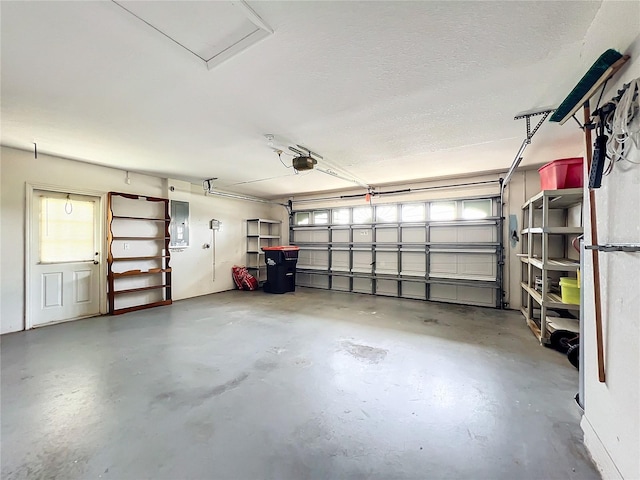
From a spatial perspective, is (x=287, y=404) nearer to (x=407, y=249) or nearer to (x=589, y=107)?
(x=589, y=107)

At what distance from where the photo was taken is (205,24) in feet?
4.75

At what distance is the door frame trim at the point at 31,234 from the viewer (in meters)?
3.58

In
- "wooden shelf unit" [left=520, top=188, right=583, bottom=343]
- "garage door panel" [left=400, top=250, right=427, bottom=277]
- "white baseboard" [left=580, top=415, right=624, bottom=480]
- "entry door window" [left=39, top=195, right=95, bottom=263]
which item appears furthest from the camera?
"garage door panel" [left=400, top=250, right=427, bottom=277]

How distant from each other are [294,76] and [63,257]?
4574 mm

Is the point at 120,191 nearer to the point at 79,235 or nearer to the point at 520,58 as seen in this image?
the point at 79,235

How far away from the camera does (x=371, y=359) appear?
2.70 m

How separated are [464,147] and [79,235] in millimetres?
6042

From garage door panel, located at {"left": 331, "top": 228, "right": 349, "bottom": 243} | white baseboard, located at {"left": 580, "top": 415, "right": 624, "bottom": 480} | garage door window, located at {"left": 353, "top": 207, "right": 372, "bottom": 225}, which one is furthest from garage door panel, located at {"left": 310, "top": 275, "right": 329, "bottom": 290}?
white baseboard, located at {"left": 580, "top": 415, "right": 624, "bottom": 480}

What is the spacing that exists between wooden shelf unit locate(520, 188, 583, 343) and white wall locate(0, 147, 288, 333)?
5.78 meters

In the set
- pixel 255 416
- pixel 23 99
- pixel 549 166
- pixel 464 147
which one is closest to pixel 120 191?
pixel 23 99

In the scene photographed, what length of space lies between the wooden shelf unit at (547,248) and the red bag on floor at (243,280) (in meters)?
5.62

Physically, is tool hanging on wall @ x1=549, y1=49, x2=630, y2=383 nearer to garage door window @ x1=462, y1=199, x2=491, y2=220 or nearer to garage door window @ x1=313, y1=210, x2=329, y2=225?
garage door window @ x1=462, y1=199, x2=491, y2=220

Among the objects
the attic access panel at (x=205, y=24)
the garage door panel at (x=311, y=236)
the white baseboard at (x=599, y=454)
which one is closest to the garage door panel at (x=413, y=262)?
the garage door panel at (x=311, y=236)

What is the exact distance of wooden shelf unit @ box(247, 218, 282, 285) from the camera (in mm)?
7172
